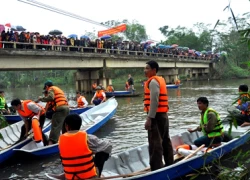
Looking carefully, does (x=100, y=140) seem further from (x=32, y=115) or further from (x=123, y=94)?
(x=123, y=94)

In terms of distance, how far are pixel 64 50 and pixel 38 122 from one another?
55.1 feet

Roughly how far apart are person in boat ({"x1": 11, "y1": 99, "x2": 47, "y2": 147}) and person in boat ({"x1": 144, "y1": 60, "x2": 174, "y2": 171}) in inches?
141

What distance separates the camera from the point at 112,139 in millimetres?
10141

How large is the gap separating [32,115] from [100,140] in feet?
13.4

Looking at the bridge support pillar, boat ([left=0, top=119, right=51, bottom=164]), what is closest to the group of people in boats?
boat ([left=0, top=119, right=51, bottom=164])

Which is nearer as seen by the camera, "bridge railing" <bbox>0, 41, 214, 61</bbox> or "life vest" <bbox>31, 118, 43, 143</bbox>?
"life vest" <bbox>31, 118, 43, 143</bbox>

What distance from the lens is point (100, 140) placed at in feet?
14.8

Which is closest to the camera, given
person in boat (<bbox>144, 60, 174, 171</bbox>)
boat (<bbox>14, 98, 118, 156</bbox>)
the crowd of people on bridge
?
person in boat (<bbox>144, 60, 174, 171</bbox>)

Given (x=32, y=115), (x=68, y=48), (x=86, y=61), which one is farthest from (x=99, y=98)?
(x=86, y=61)

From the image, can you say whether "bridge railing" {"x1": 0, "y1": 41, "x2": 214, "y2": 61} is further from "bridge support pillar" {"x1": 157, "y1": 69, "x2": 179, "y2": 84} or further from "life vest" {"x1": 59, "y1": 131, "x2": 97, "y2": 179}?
"life vest" {"x1": 59, "y1": 131, "x2": 97, "y2": 179}

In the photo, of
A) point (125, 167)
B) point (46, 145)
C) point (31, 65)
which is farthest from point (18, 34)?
point (125, 167)

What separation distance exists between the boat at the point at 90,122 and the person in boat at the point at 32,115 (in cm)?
28

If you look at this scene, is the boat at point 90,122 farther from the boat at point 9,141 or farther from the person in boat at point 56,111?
the person in boat at point 56,111

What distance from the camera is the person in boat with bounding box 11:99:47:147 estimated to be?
25.0 ft
